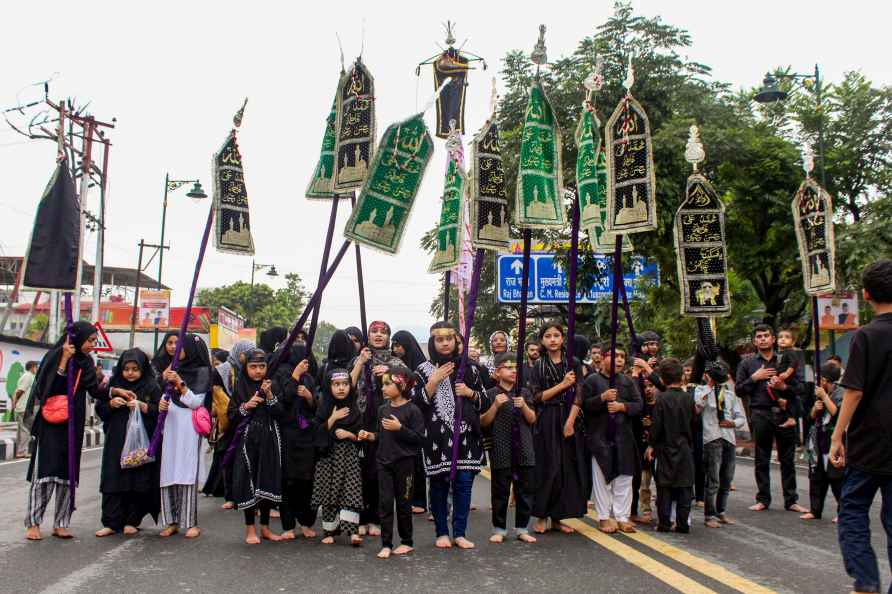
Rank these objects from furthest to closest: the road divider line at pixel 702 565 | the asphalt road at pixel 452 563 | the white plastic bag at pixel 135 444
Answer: the white plastic bag at pixel 135 444, the asphalt road at pixel 452 563, the road divider line at pixel 702 565

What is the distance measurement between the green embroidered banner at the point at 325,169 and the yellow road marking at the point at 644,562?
404cm

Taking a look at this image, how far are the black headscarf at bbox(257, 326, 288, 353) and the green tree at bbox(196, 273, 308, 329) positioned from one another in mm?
58358

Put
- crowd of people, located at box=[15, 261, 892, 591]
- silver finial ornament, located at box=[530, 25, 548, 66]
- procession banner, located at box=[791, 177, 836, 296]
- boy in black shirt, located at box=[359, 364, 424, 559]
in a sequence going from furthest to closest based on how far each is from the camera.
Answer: procession banner, located at box=[791, 177, 836, 296] → silver finial ornament, located at box=[530, 25, 548, 66] → crowd of people, located at box=[15, 261, 892, 591] → boy in black shirt, located at box=[359, 364, 424, 559]

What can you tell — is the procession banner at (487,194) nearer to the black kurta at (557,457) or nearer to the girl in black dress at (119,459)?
the black kurta at (557,457)

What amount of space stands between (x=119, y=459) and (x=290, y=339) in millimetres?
1738

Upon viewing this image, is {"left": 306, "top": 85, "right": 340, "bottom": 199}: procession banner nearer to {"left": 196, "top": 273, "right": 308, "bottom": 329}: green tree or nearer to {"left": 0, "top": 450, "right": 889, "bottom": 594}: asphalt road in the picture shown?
{"left": 0, "top": 450, "right": 889, "bottom": 594}: asphalt road

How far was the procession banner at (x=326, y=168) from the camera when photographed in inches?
338

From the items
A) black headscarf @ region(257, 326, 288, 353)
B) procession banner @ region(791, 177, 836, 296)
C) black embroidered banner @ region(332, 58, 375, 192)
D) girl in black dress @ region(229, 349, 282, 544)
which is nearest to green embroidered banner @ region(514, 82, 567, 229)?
black embroidered banner @ region(332, 58, 375, 192)

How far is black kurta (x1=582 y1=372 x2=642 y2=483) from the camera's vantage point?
23.5ft

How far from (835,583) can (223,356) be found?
7654 millimetres

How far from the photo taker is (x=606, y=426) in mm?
7305

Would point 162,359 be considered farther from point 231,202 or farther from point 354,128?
point 354,128

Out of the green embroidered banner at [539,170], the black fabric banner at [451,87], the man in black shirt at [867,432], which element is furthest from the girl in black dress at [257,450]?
the man in black shirt at [867,432]

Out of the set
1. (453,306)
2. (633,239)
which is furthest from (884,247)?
(453,306)
